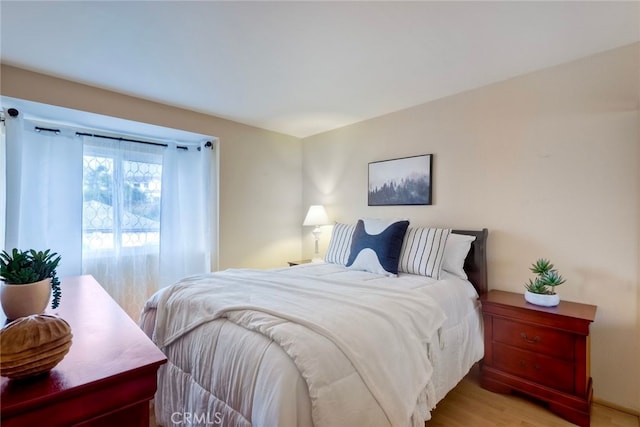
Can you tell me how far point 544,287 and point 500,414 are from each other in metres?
0.86

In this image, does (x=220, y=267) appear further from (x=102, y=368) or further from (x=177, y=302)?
(x=102, y=368)

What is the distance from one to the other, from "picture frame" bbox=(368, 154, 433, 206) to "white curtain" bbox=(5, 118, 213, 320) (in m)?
1.88

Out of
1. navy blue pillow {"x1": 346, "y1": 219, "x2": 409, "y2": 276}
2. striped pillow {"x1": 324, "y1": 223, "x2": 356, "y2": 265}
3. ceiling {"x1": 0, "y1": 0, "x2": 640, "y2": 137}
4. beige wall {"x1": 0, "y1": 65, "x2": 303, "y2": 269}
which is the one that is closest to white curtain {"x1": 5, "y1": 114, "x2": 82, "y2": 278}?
beige wall {"x1": 0, "y1": 65, "x2": 303, "y2": 269}

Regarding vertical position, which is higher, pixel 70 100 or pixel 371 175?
pixel 70 100

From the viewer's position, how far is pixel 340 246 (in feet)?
9.37

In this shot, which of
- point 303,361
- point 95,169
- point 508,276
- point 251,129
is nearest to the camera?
point 303,361

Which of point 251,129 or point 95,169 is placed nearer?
point 95,169

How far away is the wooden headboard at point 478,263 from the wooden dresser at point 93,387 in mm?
2285

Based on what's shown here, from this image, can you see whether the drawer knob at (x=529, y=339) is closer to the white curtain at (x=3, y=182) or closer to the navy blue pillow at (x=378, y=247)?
the navy blue pillow at (x=378, y=247)

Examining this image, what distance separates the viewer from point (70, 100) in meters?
2.38

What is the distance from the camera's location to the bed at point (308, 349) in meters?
1.06

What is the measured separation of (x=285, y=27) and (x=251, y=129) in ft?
6.54

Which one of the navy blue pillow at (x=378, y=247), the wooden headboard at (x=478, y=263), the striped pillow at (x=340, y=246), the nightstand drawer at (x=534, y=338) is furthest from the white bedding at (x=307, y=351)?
the striped pillow at (x=340, y=246)

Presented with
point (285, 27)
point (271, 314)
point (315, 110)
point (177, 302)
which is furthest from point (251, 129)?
point (271, 314)
